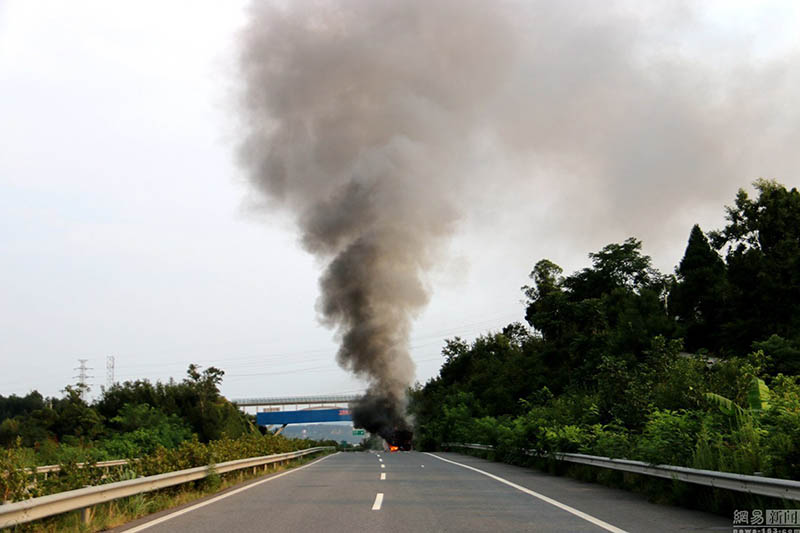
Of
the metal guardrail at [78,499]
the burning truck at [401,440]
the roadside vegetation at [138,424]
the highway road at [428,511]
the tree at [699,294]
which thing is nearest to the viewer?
the metal guardrail at [78,499]

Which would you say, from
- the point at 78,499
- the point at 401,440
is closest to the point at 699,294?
the point at 401,440

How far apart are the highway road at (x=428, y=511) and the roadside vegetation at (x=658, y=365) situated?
1556mm

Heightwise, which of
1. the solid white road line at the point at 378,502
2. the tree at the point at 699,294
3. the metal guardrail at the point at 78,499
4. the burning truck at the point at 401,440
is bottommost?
the burning truck at the point at 401,440

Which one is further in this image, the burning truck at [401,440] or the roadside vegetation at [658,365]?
the burning truck at [401,440]

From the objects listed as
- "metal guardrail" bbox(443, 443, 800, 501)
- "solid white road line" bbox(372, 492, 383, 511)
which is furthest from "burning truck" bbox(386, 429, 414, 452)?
"solid white road line" bbox(372, 492, 383, 511)

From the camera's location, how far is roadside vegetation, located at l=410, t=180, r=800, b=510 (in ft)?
39.1

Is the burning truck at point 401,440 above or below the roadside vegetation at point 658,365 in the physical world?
below

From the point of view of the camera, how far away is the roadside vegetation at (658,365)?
11.9 meters

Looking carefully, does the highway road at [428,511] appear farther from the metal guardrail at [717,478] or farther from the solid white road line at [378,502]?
the metal guardrail at [717,478]

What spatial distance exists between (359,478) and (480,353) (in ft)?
225

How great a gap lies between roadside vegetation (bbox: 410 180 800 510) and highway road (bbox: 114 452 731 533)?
1.56 m

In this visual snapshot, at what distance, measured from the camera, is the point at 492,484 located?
1454 centimetres

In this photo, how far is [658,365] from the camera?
22.3 metres

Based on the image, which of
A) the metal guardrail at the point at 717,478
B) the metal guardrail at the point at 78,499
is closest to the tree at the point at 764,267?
the metal guardrail at the point at 717,478
